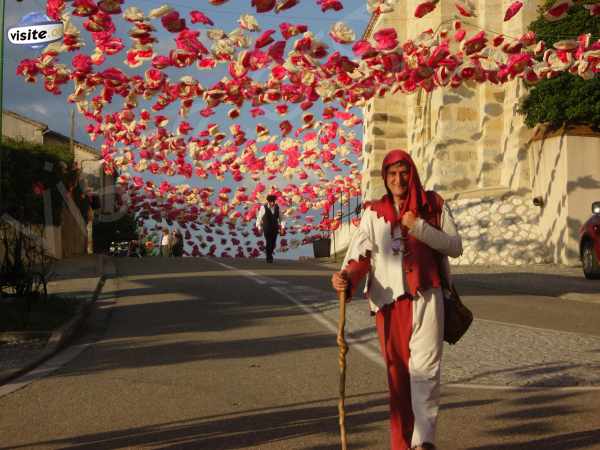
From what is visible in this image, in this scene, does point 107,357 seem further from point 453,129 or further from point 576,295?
point 453,129

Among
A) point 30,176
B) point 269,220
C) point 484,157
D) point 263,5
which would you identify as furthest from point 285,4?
point 484,157

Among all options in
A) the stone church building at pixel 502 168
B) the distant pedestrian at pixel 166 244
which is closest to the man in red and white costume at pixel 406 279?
the stone church building at pixel 502 168

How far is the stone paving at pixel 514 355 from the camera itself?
8688 mm

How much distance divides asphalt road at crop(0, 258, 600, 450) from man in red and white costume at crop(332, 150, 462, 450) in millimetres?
700

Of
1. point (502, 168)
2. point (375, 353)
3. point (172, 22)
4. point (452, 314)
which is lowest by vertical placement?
point (375, 353)

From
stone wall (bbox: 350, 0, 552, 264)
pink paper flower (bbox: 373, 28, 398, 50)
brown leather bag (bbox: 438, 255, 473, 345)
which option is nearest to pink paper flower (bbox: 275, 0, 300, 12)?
pink paper flower (bbox: 373, 28, 398, 50)

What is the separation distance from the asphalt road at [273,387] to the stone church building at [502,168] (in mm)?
13357

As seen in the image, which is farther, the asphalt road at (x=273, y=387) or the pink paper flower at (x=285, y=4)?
the pink paper flower at (x=285, y=4)

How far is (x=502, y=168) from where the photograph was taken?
111ft

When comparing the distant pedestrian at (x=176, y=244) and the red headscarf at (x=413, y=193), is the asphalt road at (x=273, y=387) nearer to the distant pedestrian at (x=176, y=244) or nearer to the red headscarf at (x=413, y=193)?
the red headscarf at (x=413, y=193)

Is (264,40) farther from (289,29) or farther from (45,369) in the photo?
(45,369)

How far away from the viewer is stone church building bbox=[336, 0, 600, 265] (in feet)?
92.2

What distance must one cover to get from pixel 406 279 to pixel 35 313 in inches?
376

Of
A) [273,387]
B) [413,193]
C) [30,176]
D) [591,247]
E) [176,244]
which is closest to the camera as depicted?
[413,193]
